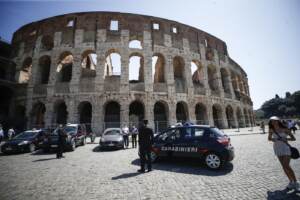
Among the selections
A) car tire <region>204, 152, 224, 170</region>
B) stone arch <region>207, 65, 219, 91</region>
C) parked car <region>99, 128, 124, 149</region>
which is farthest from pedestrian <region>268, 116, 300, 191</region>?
stone arch <region>207, 65, 219, 91</region>

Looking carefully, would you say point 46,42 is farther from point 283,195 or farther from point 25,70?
point 283,195

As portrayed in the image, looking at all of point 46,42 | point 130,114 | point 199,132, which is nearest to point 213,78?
point 130,114

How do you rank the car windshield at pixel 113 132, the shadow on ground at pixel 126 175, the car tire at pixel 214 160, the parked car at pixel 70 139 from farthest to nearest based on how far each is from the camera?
the car windshield at pixel 113 132 < the parked car at pixel 70 139 < the car tire at pixel 214 160 < the shadow on ground at pixel 126 175

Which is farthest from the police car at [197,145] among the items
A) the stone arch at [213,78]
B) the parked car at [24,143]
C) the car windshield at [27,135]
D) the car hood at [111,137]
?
the stone arch at [213,78]

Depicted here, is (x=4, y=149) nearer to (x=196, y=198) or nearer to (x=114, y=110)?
(x=196, y=198)

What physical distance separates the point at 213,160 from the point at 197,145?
64 cm

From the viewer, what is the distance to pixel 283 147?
3.22m

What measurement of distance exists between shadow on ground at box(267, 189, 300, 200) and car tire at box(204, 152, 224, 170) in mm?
1667

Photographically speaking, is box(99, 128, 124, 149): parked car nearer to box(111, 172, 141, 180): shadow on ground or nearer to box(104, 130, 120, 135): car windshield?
box(104, 130, 120, 135): car windshield

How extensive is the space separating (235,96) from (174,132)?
23.0m

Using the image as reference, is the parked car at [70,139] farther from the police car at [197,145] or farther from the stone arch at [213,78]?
the stone arch at [213,78]

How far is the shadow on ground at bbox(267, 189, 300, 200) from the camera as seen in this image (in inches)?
113

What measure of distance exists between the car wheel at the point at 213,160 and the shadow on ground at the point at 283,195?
66.1 inches

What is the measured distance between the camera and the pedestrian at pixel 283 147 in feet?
10.2
